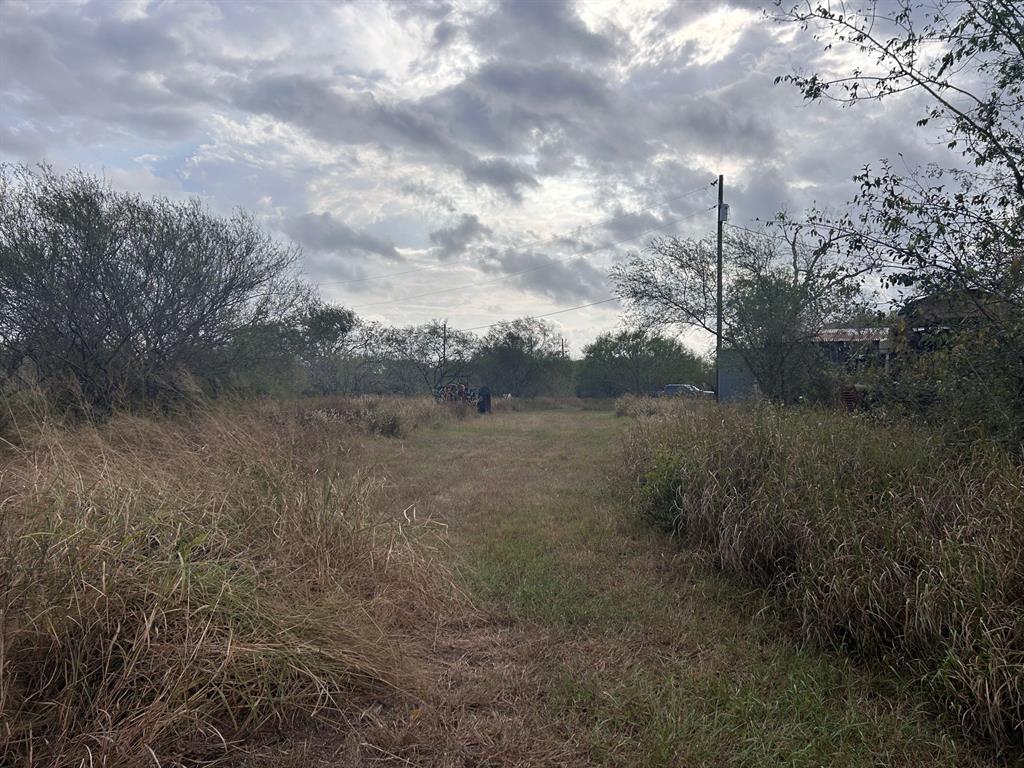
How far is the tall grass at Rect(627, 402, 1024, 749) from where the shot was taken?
2703mm

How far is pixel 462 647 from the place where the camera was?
11.4 ft

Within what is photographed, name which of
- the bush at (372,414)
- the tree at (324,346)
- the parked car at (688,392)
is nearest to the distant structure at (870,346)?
the parked car at (688,392)

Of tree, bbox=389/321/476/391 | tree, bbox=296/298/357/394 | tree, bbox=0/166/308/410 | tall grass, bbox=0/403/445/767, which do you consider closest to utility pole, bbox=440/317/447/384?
tree, bbox=389/321/476/391

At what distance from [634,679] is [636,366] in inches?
1408

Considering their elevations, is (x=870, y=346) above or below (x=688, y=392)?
above

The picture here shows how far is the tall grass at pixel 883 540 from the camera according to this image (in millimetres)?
2703

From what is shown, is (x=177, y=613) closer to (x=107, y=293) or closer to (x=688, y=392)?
(x=107, y=293)

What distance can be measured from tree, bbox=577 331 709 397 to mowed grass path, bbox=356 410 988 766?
3212 centimetres

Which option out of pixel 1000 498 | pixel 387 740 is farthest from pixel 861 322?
pixel 387 740

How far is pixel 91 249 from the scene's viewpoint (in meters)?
10.1

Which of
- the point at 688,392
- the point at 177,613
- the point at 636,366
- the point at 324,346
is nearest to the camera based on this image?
the point at 177,613

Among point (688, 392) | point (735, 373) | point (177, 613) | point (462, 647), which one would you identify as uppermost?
point (735, 373)

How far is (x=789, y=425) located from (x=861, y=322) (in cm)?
163

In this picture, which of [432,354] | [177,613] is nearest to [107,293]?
[177,613]
